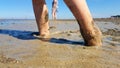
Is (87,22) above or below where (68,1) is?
below

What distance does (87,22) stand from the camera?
4.51 metres

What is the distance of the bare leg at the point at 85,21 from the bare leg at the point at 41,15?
3.58ft

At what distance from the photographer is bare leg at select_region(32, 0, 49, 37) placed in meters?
5.41

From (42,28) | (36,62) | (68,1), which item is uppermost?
(68,1)

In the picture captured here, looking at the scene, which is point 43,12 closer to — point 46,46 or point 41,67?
point 46,46

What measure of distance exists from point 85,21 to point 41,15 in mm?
1302

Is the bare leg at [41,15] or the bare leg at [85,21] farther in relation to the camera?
the bare leg at [41,15]

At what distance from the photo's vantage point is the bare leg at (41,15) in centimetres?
541

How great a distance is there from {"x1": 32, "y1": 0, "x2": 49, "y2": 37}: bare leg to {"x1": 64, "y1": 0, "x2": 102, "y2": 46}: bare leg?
42.9 inches

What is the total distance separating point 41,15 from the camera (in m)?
5.51

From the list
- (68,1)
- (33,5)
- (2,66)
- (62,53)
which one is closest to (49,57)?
(62,53)

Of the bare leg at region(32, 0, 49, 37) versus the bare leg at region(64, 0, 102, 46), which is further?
the bare leg at region(32, 0, 49, 37)

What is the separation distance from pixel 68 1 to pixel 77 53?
3.22ft

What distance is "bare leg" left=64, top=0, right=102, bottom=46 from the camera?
437cm
